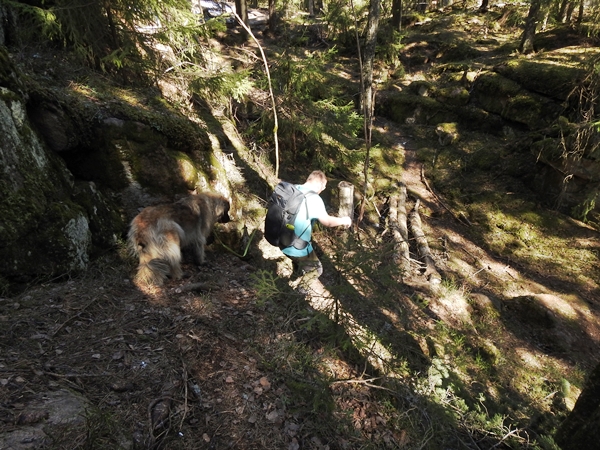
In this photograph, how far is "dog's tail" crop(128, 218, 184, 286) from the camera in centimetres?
469

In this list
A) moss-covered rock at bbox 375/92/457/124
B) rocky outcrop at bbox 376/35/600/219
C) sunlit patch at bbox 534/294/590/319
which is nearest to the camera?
sunlit patch at bbox 534/294/590/319

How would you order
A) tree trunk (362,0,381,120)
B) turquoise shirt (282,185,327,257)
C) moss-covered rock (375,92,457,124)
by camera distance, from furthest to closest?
moss-covered rock (375,92,457,124), tree trunk (362,0,381,120), turquoise shirt (282,185,327,257)

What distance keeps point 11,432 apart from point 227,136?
8.02 metres

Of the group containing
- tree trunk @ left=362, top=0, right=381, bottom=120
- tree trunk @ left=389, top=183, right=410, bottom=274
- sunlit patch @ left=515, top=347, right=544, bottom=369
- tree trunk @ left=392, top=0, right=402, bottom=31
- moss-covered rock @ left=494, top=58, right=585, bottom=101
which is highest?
tree trunk @ left=392, top=0, right=402, bottom=31

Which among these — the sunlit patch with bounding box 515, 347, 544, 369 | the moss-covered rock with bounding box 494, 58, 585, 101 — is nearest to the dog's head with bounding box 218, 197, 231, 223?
the sunlit patch with bounding box 515, 347, 544, 369

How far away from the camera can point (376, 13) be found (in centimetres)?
1183

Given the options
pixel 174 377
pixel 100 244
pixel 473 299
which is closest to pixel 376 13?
pixel 473 299

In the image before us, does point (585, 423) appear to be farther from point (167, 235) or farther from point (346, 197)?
point (167, 235)

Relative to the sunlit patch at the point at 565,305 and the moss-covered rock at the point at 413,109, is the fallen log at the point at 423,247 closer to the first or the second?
the sunlit patch at the point at 565,305

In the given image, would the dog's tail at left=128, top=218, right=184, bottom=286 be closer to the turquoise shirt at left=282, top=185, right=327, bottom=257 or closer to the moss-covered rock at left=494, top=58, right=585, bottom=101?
the turquoise shirt at left=282, top=185, right=327, bottom=257

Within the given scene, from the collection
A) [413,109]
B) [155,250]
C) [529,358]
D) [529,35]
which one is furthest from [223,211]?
[529,35]

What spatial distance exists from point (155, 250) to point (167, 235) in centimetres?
29

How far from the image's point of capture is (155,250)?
480cm

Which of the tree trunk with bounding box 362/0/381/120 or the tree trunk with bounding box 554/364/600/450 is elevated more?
the tree trunk with bounding box 362/0/381/120
